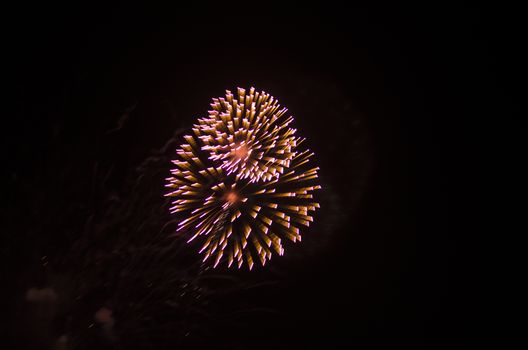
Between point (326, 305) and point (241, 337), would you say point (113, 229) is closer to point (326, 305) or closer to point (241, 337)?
point (241, 337)

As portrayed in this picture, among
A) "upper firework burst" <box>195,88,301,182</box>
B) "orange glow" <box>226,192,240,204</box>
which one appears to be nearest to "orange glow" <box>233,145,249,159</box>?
"upper firework burst" <box>195,88,301,182</box>

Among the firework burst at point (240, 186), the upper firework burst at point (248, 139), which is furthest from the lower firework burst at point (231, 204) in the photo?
the upper firework burst at point (248, 139)

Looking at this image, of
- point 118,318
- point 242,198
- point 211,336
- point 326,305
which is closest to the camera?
point 242,198

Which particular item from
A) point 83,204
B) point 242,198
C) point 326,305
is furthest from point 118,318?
point 326,305

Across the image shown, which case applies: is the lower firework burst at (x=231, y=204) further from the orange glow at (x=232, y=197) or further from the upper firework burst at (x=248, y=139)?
the upper firework burst at (x=248, y=139)

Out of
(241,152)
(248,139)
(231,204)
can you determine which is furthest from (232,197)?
(248,139)

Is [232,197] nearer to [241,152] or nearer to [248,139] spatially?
[241,152]
